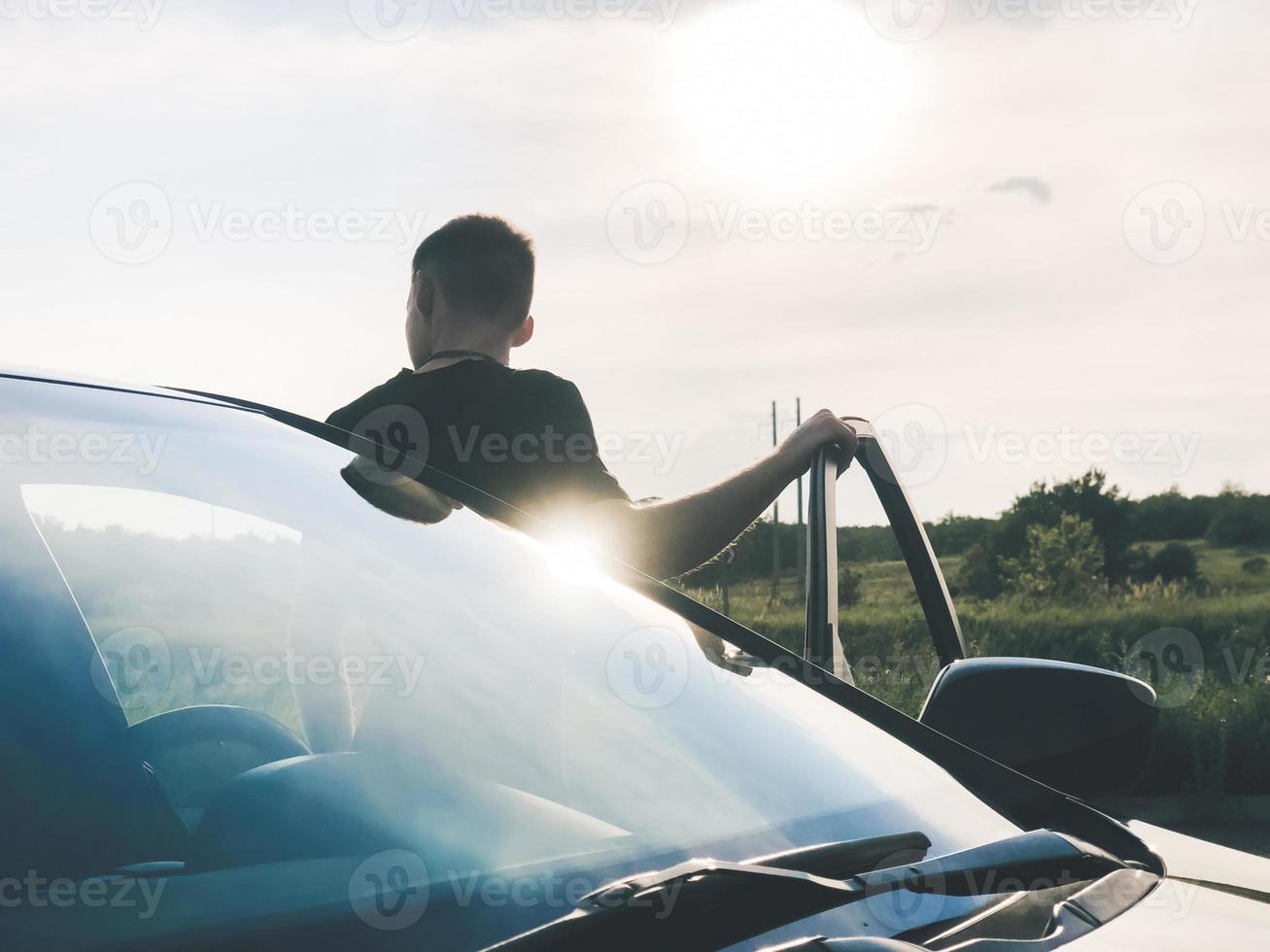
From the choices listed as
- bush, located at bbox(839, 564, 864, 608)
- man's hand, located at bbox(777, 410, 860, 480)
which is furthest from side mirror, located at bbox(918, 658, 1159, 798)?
bush, located at bbox(839, 564, 864, 608)

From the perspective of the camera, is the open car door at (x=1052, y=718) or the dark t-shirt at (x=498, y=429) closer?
the open car door at (x=1052, y=718)

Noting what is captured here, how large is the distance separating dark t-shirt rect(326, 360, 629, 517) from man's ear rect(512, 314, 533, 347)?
0.74 feet

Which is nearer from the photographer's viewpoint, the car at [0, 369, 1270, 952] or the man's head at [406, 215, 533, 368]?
the car at [0, 369, 1270, 952]

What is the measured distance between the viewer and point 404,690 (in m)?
1.41

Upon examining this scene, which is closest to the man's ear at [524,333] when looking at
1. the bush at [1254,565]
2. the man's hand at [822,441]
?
the man's hand at [822,441]

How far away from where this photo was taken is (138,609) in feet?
4.65

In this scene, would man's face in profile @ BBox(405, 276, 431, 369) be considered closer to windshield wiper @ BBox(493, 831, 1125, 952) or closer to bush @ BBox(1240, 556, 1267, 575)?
windshield wiper @ BBox(493, 831, 1125, 952)

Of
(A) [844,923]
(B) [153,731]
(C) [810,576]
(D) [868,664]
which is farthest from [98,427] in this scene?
(D) [868,664]
